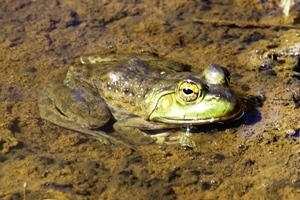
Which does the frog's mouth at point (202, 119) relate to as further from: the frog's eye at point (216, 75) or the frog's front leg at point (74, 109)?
the frog's front leg at point (74, 109)

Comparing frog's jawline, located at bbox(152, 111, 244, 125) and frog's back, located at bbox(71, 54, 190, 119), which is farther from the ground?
frog's back, located at bbox(71, 54, 190, 119)

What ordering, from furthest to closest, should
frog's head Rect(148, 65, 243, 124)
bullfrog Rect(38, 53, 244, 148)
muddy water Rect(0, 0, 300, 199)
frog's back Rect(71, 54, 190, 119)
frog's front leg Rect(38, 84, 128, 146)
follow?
frog's back Rect(71, 54, 190, 119) → frog's front leg Rect(38, 84, 128, 146) → bullfrog Rect(38, 53, 244, 148) → frog's head Rect(148, 65, 243, 124) → muddy water Rect(0, 0, 300, 199)

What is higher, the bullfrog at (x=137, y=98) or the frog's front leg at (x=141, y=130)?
the bullfrog at (x=137, y=98)

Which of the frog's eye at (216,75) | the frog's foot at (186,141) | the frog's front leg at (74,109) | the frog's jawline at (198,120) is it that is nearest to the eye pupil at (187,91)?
the frog's eye at (216,75)

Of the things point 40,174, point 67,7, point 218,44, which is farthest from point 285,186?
point 67,7

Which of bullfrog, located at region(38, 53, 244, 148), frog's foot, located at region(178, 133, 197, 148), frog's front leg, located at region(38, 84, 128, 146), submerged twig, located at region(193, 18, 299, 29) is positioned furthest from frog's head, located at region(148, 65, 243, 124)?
submerged twig, located at region(193, 18, 299, 29)

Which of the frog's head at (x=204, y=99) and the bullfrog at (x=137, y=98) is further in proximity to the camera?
the bullfrog at (x=137, y=98)

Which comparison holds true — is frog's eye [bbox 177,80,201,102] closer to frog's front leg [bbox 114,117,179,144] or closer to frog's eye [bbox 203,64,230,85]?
frog's eye [bbox 203,64,230,85]

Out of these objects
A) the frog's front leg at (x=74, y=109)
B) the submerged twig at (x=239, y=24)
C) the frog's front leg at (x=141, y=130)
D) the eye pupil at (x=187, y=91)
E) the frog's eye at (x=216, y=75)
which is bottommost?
the frog's front leg at (x=141, y=130)
